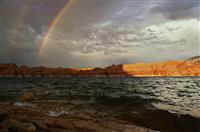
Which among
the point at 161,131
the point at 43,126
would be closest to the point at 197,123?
the point at 161,131

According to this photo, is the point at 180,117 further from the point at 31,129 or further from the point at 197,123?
the point at 31,129

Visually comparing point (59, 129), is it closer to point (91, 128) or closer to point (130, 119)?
point (91, 128)

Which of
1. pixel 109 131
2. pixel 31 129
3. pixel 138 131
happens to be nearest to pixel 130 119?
pixel 138 131

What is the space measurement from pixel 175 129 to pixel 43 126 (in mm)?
6005

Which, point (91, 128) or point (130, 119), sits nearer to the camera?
point (91, 128)

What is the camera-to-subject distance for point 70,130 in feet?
23.6

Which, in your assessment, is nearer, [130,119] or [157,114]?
[130,119]

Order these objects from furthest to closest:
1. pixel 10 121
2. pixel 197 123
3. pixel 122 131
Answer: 1. pixel 197 123
2. pixel 122 131
3. pixel 10 121

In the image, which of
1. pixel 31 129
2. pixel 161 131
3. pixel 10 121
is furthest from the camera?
pixel 161 131

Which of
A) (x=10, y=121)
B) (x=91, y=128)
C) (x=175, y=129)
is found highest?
(x=10, y=121)

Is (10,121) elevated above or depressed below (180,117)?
above

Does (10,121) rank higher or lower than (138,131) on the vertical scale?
higher

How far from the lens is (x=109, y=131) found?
748 centimetres

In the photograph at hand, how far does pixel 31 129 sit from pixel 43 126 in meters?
0.72
